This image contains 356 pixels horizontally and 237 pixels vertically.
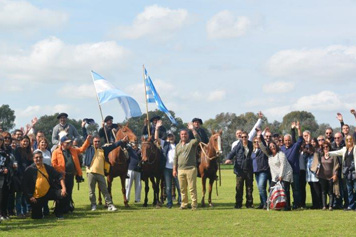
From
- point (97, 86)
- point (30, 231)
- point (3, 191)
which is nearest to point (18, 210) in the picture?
point (3, 191)

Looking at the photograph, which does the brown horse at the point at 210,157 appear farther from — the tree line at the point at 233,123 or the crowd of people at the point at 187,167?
the tree line at the point at 233,123

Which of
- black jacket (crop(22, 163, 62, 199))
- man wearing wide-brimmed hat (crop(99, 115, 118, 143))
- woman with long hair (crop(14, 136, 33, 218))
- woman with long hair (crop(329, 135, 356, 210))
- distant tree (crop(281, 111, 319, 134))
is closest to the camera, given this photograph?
black jacket (crop(22, 163, 62, 199))

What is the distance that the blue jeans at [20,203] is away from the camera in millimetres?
16031

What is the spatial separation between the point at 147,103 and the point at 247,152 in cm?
489

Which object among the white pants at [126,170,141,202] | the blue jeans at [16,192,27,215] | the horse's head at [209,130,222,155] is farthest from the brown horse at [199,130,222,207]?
the blue jeans at [16,192,27,215]

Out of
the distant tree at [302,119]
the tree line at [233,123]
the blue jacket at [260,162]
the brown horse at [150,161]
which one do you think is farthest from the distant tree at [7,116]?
the blue jacket at [260,162]

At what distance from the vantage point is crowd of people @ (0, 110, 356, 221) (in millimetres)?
15359

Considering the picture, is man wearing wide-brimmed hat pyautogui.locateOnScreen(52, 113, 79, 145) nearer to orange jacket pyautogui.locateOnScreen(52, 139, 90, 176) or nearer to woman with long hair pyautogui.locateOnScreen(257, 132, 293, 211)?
orange jacket pyautogui.locateOnScreen(52, 139, 90, 176)

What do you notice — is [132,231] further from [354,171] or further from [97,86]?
[97,86]

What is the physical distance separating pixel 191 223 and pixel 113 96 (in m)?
7.48

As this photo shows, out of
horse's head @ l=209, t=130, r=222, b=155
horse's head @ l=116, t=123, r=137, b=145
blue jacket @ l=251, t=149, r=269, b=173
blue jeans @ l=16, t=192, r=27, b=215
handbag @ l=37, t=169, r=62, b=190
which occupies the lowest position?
blue jeans @ l=16, t=192, r=27, b=215

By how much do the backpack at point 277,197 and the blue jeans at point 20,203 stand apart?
6.65 meters

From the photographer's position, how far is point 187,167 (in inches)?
695

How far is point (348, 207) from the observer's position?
16812 mm
